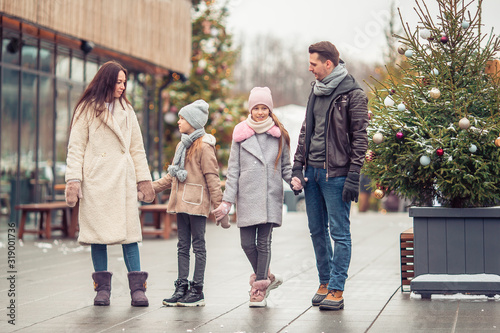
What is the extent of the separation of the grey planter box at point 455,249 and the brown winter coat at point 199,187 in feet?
5.64

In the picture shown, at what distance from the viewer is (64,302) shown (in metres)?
7.24

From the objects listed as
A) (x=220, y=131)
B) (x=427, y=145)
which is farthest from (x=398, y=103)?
(x=220, y=131)

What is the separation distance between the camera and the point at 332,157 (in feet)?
21.8

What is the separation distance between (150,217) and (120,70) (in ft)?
36.5

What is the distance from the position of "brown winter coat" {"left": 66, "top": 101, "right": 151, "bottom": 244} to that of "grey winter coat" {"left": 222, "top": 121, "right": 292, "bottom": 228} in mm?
809

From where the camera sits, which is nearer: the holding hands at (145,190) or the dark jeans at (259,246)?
the dark jeans at (259,246)

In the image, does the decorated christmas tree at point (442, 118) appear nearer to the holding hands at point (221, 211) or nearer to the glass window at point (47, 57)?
the holding hands at point (221, 211)

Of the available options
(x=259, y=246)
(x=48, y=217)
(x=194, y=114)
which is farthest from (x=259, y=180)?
(x=48, y=217)

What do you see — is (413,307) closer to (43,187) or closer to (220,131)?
(43,187)

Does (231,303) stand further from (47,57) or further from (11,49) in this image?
(47,57)

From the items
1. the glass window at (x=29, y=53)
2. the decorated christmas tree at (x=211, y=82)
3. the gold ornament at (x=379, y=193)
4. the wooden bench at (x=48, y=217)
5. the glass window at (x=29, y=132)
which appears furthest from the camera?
the decorated christmas tree at (x=211, y=82)

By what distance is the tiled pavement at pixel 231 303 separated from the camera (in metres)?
5.99

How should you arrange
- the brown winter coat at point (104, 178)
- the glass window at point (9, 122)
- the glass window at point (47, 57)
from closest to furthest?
the brown winter coat at point (104, 178) < the glass window at point (9, 122) < the glass window at point (47, 57)

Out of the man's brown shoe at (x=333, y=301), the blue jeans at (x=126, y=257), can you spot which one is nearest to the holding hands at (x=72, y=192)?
the blue jeans at (x=126, y=257)
